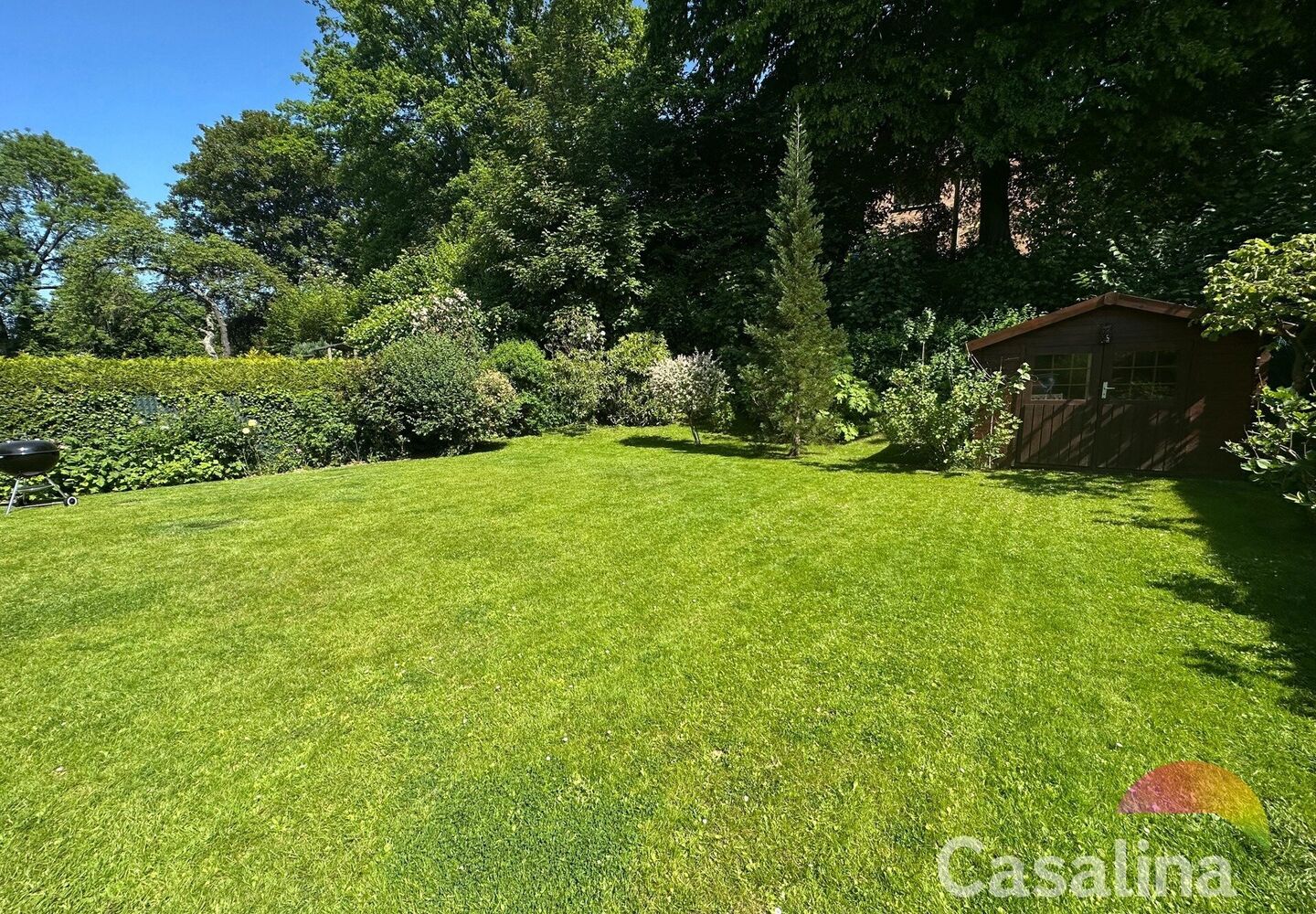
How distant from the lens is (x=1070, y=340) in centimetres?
751

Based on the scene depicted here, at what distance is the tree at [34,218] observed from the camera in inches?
1042

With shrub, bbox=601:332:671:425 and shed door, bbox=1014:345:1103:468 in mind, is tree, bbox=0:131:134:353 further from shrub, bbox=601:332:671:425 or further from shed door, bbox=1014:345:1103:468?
shed door, bbox=1014:345:1103:468

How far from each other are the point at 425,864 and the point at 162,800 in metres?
1.26

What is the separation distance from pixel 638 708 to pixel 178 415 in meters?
9.45

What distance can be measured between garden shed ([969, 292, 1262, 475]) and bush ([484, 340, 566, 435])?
932 centimetres

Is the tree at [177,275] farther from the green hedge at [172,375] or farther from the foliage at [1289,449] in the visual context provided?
the foliage at [1289,449]

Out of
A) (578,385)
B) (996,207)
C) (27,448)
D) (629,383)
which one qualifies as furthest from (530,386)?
(996,207)

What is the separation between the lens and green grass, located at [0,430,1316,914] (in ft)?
6.15

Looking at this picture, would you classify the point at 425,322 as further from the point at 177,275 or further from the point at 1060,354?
the point at 177,275

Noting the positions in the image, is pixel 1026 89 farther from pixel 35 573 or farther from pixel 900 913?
pixel 35 573

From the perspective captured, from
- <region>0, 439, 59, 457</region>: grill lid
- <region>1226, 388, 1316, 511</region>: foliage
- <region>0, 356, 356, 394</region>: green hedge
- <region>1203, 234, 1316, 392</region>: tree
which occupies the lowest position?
<region>0, 439, 59, 457</region>: grill lid

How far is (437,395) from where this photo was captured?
1028 centimetres

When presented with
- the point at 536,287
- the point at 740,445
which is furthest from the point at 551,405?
the point at 740,445

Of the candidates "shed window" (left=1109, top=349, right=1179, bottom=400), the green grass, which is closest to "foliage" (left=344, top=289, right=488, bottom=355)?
the green grass
